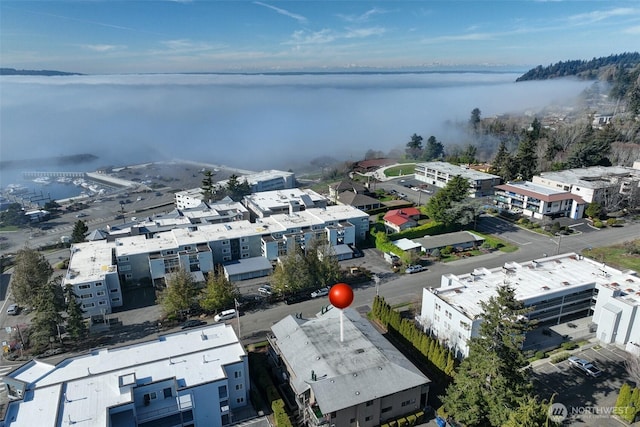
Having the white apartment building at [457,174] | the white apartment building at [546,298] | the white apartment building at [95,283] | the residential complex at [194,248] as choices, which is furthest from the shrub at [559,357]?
the white apartment building at [95,283]

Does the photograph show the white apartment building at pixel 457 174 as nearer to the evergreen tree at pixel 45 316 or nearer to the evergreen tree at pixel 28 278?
the evergreen tree at pixel 45 316

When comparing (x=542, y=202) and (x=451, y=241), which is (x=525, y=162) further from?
(x=451, y=241)

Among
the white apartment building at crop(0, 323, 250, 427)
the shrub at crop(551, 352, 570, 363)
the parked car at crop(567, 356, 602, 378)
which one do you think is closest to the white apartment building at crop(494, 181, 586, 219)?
the shrub at crop(551, 352, 570, 363)

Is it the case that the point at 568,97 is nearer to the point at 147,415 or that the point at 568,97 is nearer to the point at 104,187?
the point at 104,187

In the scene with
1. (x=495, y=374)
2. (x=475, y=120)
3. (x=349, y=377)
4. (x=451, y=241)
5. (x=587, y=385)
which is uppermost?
(x=475, y=120)

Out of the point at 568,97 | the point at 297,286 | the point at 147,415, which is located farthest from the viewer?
the point at 568,97

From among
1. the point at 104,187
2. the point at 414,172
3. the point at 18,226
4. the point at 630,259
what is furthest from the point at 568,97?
the point at 18,226

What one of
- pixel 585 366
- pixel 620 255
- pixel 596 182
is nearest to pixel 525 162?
pixel 596 182
